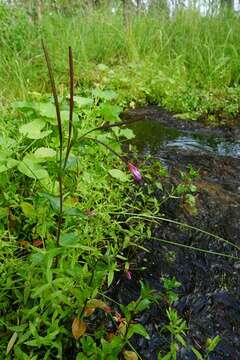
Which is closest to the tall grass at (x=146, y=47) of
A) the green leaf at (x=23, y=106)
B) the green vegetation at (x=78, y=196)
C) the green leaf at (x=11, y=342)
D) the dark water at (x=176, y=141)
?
the green vegetation at (x=78, y=196)

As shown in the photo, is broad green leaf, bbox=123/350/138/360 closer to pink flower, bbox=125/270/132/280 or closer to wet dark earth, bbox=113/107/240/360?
wet dark earth, bbox=113/107/240/360

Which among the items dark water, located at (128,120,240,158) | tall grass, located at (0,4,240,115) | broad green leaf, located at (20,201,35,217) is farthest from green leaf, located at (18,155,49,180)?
tall grass, located at (0,4,240,115)

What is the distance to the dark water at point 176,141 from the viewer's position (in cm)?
280

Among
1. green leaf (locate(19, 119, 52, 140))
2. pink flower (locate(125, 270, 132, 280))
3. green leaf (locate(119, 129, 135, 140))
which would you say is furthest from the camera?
green leaf (locate(119, 129, 135, 140))

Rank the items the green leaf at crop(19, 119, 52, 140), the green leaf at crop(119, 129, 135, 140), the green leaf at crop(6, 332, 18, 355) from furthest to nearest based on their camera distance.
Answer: the green leaf at crop(119, 129, 135, 140) → the green leaf at crop(19, 119, 52, 140) → the green leaf at crop(6, 332, 18, 355)

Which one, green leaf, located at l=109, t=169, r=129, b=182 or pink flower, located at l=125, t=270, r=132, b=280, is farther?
green leaf, located at l=109, t=169, r=129, b=182

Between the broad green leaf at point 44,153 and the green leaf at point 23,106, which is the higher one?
the green leaf at point 23,106

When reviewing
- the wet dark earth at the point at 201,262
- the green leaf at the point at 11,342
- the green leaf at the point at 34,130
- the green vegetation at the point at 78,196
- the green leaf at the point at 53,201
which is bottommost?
the wet dark earth at the point at 201,262

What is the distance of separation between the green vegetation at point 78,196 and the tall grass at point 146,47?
1.0 inches

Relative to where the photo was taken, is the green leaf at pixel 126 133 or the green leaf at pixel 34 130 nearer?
the green leaf at pixel 34 130

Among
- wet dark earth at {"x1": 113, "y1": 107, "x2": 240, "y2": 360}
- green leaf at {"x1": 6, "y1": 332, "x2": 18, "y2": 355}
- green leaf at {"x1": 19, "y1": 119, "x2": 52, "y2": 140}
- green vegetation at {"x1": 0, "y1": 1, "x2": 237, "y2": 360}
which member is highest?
green leaf at {"x1": 19, "y1": 119, "x2": 52, "y2": 140}

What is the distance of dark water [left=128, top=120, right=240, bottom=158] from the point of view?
2.80 meters

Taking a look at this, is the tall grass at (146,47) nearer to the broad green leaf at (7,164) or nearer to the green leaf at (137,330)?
the broad green leaf at (7,164)

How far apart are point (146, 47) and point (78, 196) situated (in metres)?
3.64
